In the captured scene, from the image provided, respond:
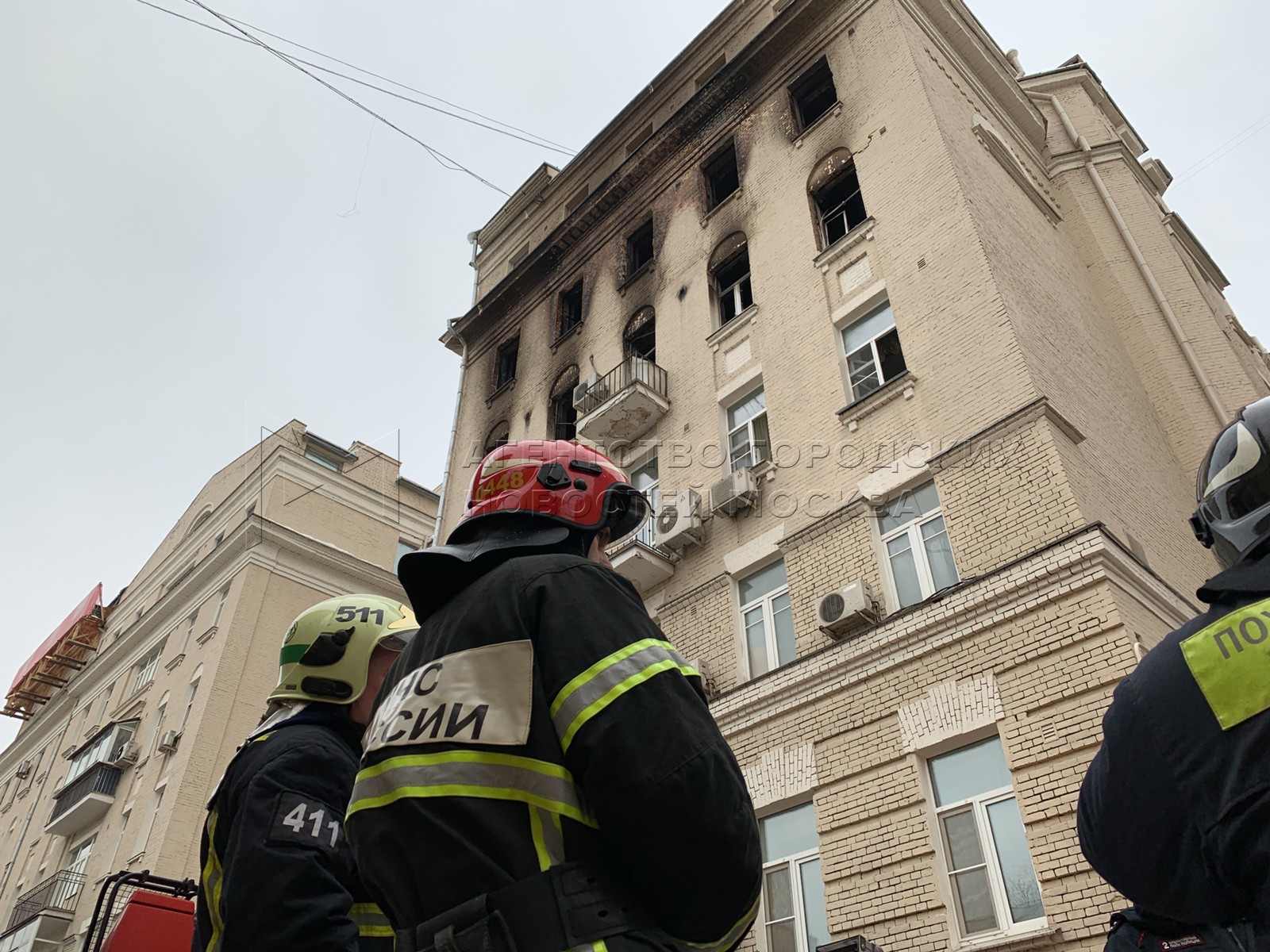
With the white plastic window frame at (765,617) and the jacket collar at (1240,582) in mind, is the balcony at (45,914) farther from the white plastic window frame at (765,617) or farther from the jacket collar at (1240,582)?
the jacket collar at (1240,582)

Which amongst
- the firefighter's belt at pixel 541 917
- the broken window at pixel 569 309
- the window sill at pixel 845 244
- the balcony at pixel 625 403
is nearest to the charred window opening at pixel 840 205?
the window sill at pixel 845 244

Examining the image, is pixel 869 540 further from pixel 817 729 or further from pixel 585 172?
pixel 585 172

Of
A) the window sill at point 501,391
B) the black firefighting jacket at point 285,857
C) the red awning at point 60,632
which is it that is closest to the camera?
the black firefighting jacket at point 285,857

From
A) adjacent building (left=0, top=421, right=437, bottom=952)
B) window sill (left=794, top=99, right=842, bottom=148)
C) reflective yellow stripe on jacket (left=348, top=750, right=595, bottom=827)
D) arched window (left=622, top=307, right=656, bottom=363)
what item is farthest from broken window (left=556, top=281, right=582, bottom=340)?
reflective yellow stripe on jacket (left=348, top=750, right=595, bottom=827)

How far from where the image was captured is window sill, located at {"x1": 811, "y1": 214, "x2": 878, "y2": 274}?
12.9 m

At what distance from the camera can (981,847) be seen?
7.93 m

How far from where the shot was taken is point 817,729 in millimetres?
9625

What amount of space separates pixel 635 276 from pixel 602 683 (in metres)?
15.9

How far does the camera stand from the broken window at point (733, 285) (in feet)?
50.0

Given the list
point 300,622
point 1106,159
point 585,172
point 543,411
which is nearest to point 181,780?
point 543,411

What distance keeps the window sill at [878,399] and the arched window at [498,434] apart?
930 cm

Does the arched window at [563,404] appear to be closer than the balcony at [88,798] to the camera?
Yes

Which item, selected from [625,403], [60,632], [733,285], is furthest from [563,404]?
[60,632]

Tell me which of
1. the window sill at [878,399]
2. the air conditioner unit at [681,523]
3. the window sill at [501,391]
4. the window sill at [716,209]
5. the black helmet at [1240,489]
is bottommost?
the black helmet at [1240,489]
